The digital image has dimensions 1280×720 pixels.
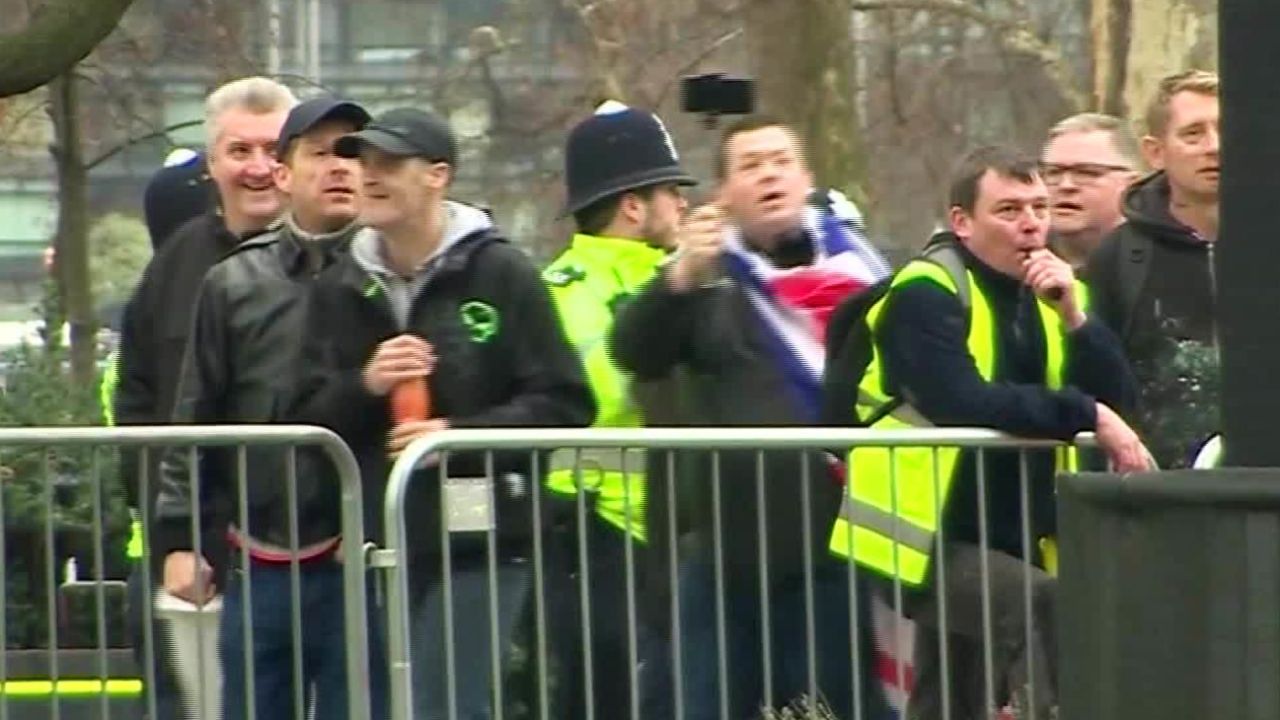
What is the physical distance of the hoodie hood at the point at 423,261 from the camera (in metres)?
6.55

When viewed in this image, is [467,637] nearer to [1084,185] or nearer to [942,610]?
[942,610]

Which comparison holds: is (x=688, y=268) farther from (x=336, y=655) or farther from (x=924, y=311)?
(x=336, y=655)

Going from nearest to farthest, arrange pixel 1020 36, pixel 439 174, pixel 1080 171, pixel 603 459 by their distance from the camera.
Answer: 1. pixel 603 459
2. pixel 439 174
3. pixel 1080 171
4. pixel 1020 36

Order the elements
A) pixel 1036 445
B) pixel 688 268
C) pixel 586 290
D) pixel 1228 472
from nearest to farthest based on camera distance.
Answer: pixel 1228 472
pixel 1036 445
pixel 688 268
pixel 586 290

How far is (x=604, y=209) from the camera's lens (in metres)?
7.35

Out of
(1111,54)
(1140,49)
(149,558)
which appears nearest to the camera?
(149,558)

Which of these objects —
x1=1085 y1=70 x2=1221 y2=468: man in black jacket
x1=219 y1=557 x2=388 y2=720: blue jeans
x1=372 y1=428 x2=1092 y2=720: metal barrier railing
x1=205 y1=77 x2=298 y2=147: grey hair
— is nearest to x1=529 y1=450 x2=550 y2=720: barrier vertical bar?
x1=372 y1=428 x2=1092 y2=720: metal barrier railing

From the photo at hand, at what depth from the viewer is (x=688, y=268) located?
6.61 meters

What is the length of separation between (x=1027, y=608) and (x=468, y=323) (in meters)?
1.34

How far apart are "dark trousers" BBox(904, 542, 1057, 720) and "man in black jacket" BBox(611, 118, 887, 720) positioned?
13cm

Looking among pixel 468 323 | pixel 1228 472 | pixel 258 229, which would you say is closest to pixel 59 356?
pixel 258 229

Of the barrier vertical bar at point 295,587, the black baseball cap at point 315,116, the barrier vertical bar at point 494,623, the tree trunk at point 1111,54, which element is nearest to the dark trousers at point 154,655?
the barrier vertical bar at point 295,587

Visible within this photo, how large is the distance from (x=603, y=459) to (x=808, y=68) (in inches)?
307

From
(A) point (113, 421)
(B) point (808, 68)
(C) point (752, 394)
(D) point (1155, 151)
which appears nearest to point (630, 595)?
(C) point (752, 394)
